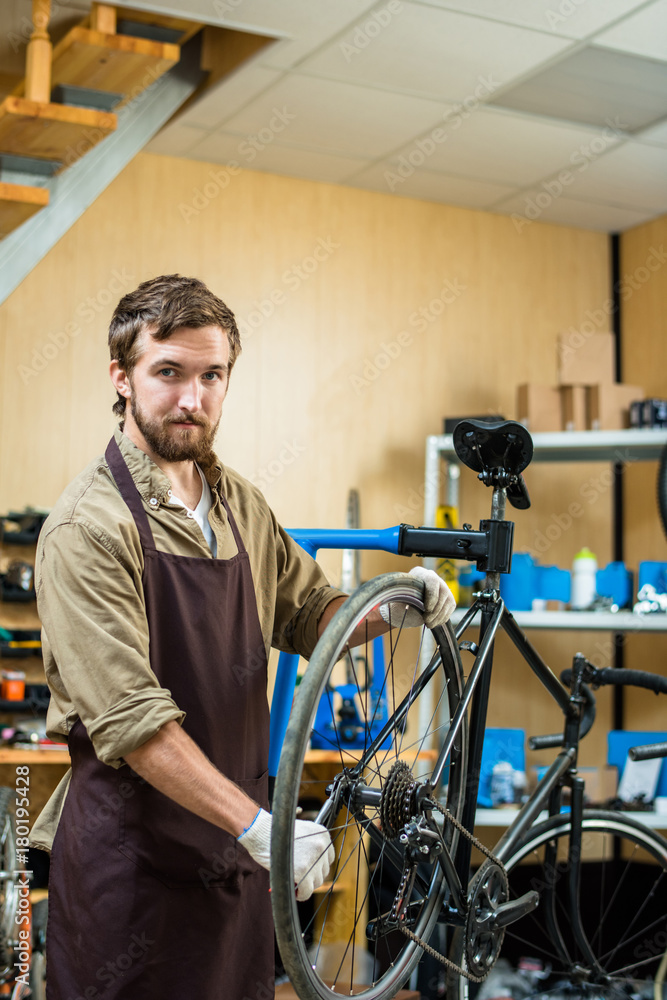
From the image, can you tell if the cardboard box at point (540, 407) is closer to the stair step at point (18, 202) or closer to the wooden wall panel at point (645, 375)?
the wooden wall panel at point (645, 375)

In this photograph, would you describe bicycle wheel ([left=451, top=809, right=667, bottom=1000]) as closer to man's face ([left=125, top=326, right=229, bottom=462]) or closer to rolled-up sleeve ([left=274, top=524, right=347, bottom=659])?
rolled-up sleeve ([left=274, top=524, right=347, bottom=659])

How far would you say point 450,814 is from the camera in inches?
59.5

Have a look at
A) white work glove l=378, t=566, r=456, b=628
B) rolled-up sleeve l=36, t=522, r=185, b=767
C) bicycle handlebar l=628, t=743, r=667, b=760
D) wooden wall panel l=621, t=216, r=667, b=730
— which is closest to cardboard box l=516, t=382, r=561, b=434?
wooden wall panel l=621, t=216, r=667, b=730

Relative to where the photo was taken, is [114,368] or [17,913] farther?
[17,913]

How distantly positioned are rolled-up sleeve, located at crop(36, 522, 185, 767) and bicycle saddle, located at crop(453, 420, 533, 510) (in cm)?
61

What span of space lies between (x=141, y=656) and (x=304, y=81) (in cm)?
243

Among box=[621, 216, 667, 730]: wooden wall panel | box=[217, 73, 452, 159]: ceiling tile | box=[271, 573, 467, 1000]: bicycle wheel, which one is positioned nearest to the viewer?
box=[271, 573, 467, 1000]: bicycle wheel

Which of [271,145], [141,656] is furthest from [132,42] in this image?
[141,656]

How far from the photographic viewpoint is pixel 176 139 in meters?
3.59

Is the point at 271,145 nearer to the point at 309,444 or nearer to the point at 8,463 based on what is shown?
the point at 309,444

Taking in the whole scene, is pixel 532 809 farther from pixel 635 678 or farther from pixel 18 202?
pixel 18 202

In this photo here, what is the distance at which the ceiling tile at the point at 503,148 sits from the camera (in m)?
3.45

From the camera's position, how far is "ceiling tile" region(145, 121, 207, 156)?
350 cm

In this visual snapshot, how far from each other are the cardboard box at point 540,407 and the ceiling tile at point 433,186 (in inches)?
34.4
